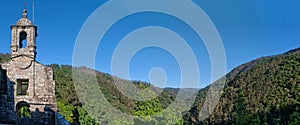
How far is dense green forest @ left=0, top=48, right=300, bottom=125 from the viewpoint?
18.4 meters

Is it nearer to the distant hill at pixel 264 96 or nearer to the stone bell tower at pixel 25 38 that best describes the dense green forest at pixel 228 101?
the distant hill at pixel 264 96

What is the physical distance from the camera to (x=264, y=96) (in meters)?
33.2

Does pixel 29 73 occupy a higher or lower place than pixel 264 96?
lower

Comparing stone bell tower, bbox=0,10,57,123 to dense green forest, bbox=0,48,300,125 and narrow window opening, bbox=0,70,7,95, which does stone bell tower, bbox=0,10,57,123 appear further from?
dense green forest, bbox=0,48,300,125

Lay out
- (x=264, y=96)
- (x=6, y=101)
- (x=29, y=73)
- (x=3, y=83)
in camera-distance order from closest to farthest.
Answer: (x=6, y=101) < (x=3, y=83) < (x=29, y=73) < (x=264, y=96)

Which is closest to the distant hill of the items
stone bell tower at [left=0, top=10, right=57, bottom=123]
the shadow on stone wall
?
stone bell tower at [left=0, top=10, right=57, bottom=123]

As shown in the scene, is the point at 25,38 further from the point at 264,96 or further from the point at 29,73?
the point at 264,96

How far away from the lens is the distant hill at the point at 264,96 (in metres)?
25.6

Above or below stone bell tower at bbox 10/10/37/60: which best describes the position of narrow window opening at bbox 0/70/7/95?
below

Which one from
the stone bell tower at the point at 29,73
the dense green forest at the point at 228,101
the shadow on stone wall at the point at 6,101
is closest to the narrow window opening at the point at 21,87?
the stone bell tower at the point at 29,73

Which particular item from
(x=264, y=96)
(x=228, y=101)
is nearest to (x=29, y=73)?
(x=264, y=96)

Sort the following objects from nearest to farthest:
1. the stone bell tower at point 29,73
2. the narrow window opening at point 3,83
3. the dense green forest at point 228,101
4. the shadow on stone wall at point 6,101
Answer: the shadow on stone wall at point 6,101
the narrow window opening at point 3,83
the stone bell tower at point 29,73
the dense green forest at point 228,101

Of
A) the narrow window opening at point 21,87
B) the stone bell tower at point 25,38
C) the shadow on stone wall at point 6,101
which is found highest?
the stone bell tower at point 25,38

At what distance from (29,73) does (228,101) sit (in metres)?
26.1
